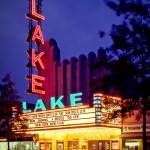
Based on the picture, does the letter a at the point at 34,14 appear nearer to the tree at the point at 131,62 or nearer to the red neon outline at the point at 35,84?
the red neon outline at the point at 35,84

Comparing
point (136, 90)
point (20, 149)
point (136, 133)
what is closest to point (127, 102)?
point (136, 90)

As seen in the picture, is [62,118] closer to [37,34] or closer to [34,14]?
[37,34]

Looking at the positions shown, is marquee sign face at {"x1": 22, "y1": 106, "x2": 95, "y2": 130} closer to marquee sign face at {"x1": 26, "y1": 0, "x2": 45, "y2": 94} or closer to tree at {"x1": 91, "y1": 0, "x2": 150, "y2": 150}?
marquee sign face at {"x1": 26, "y1": 0, "x2": 45, "y2": 94}

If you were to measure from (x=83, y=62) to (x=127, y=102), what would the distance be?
77.8ft

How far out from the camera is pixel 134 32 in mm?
17000

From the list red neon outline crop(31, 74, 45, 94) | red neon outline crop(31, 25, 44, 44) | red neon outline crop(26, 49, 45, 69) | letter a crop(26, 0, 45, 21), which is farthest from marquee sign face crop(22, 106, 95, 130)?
letter a crop(26, 0, 45, 21)

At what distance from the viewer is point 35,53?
33.4m

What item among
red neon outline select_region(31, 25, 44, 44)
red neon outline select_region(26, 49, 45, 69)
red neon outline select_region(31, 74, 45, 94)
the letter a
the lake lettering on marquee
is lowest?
the lake lettering on marquee

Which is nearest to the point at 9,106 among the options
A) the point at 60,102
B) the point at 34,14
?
the point at 60,102

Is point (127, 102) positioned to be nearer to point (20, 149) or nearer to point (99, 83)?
point (99, 83)

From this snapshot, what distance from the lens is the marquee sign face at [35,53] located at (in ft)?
105

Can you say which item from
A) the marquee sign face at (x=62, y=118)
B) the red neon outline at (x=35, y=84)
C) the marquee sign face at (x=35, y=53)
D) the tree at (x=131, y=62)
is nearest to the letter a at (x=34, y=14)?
the marquee sign face at (x=35, y=53)

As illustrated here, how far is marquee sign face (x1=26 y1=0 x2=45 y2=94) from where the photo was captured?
32062mm

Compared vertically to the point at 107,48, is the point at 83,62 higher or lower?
higher
